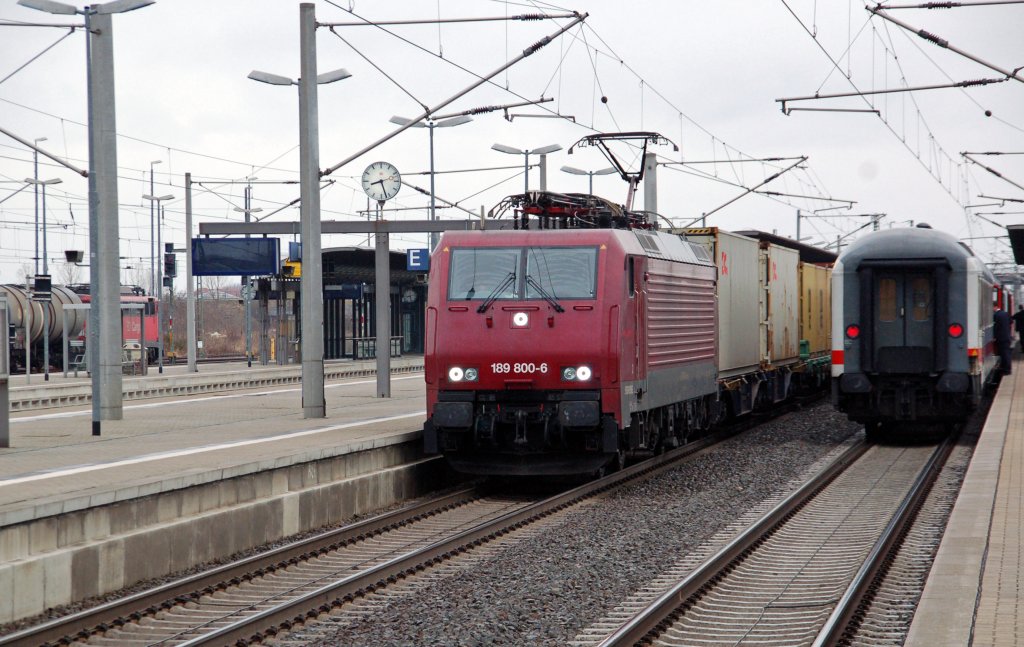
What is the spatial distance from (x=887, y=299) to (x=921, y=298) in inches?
19.7

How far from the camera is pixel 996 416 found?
20.3m

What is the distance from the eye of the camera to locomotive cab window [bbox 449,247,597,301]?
1440cm

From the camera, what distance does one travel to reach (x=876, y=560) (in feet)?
32.8

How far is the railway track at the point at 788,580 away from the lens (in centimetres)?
810

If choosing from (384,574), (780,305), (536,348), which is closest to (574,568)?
(384,574)

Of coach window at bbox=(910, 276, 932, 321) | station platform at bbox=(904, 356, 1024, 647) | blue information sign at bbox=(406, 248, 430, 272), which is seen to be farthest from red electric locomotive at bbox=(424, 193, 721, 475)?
blue information sign at bbox=(406, 248, 430, 272)

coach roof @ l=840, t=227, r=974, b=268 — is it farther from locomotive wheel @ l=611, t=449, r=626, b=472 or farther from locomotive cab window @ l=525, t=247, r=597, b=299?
locomotive cab window @ l=525, t=247, r=597, b=299

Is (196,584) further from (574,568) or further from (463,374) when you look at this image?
(463,374)

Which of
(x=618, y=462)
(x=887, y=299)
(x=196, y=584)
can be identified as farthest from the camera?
(x=887, y=299)

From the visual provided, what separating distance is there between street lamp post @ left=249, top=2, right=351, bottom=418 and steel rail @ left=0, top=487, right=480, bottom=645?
18.7 ft

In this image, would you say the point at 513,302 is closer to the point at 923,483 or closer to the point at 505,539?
the point at 505,539

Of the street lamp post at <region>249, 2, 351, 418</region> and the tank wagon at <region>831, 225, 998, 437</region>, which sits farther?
the tank wagon at <region>831, 225, 998, 437</region>

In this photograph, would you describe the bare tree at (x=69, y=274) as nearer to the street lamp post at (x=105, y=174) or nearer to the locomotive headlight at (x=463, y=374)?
the street lamp post at (x=105, y=174)

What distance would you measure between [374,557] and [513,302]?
4377mm
